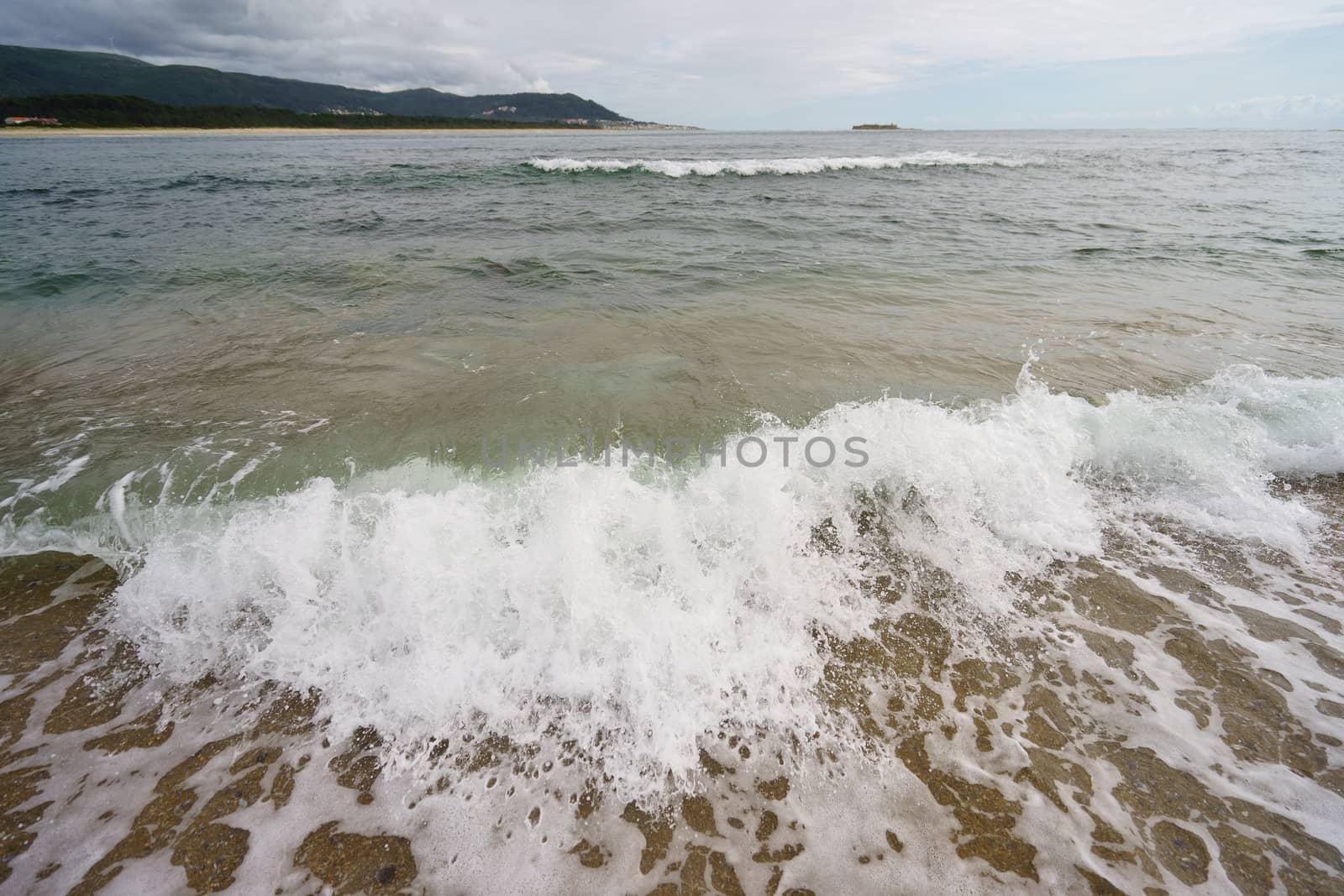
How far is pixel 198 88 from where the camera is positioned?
161 metres

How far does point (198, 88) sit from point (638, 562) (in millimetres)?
239934

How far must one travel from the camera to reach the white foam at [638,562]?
8.48 ft

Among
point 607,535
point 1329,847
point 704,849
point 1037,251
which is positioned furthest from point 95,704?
point 1037,251

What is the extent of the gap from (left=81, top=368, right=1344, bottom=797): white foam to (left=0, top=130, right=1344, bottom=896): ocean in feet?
0.08

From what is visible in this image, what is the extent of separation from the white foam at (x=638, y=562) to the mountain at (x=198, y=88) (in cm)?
19197

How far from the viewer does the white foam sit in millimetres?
2584

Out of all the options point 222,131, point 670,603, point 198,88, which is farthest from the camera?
point 198,88

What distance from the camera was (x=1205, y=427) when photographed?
450 centimetres

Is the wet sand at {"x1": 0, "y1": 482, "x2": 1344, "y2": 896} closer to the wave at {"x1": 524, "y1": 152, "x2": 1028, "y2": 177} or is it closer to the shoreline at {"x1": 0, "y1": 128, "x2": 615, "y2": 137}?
the wave at {"x1": 524, "y1": 152, "x2": 1028, "y2": 177}

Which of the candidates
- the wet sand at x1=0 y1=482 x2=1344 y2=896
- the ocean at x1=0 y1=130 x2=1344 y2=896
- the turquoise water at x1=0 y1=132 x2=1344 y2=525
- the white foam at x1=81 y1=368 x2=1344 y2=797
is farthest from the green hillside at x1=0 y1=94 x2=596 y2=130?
the wet sand at x1=0 y1=482 x2=1344 y2=896

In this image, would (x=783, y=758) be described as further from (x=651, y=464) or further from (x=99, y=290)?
(x=99, y=290)

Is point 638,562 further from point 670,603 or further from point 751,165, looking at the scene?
point 751,165

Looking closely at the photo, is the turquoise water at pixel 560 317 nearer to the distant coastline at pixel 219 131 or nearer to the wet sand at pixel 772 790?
the wet sand at pixel 772 790

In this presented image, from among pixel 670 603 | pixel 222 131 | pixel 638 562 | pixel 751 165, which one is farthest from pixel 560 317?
pixel 222 131
